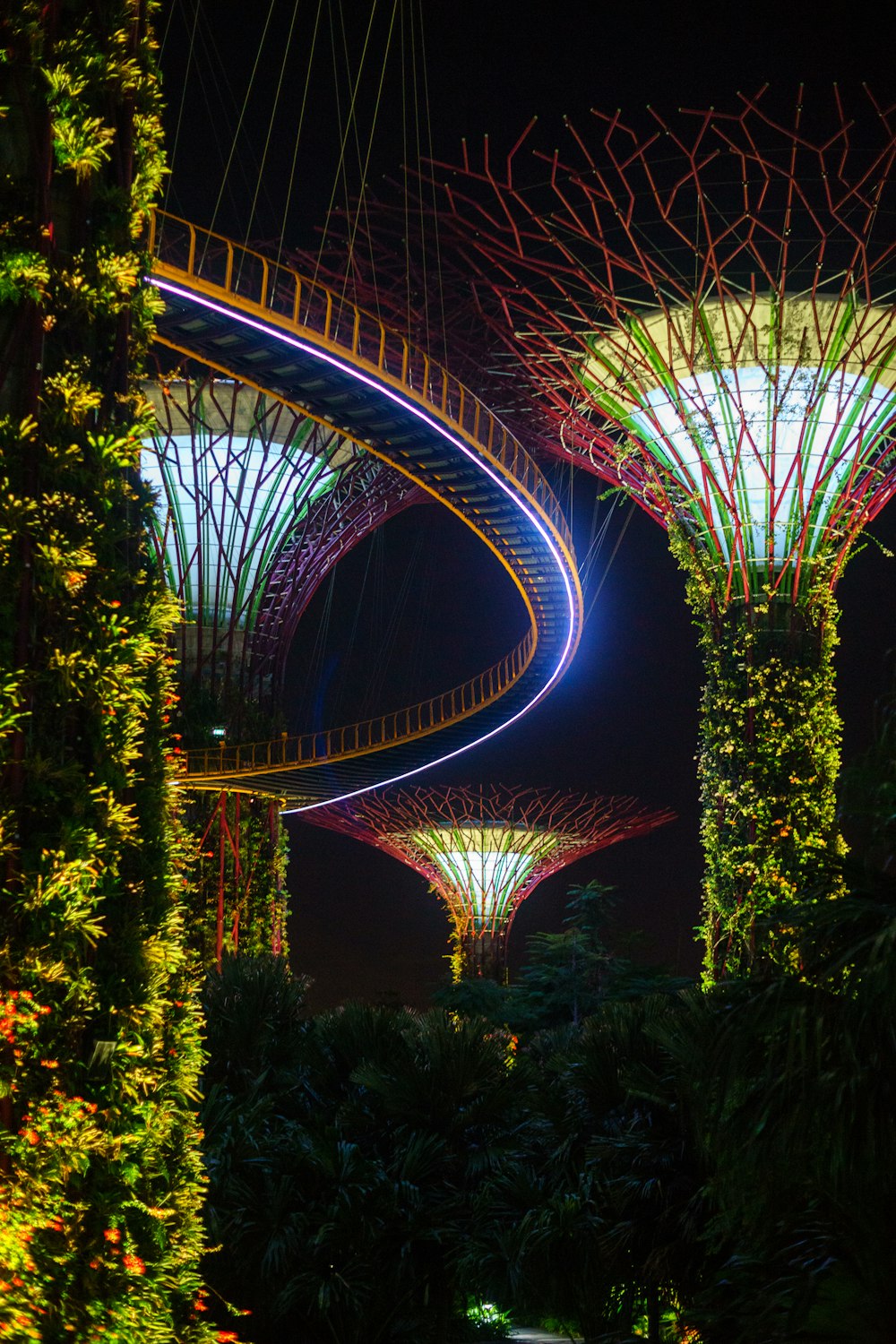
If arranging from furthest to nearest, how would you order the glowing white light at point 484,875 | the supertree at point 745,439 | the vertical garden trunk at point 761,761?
the glowing white light at point 484,875
the supertree at point 745,439
the vertical garden trunk at point 761,761

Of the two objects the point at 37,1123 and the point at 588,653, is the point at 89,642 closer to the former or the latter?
the point at 37,1123

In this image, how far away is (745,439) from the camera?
18547mm

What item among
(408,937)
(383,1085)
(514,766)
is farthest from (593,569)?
(383,1085)

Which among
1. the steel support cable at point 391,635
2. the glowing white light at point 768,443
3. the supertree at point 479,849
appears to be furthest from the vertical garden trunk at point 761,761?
the steel support cable at point 391,635

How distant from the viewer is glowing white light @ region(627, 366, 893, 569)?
57.0ft

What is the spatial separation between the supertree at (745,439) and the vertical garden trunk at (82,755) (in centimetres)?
1086

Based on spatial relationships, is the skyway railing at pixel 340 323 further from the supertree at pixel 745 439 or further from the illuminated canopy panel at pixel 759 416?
the illuminated canopy panel at pixel 759 416

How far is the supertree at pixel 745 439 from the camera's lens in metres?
16.3

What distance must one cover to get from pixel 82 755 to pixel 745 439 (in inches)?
583

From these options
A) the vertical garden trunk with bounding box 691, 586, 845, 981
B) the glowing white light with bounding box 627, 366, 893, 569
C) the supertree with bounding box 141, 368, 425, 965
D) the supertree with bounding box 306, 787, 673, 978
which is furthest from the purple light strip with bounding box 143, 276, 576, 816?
the supertree with bounding box 306, 787, 673, 978

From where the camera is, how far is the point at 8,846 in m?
4.78

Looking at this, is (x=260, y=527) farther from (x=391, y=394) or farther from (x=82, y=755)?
(x=82, y=755)

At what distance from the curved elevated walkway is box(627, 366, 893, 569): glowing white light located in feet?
8.49

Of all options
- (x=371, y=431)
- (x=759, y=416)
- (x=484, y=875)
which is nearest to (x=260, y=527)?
(x=371, y=431)
